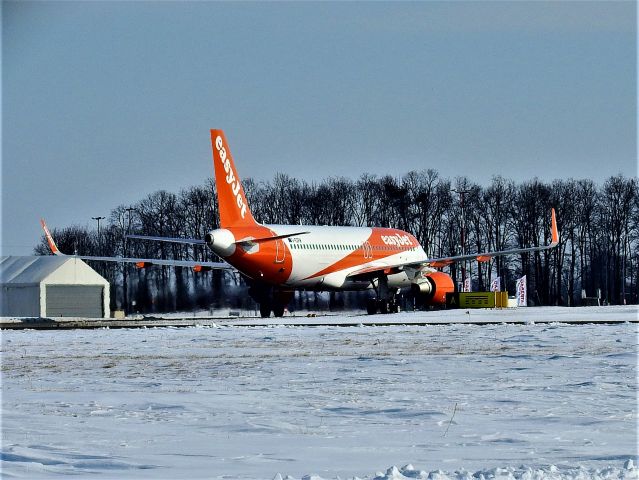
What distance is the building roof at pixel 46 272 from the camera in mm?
56562

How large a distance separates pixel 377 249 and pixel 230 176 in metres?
8.90

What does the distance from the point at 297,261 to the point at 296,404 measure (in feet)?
99.2

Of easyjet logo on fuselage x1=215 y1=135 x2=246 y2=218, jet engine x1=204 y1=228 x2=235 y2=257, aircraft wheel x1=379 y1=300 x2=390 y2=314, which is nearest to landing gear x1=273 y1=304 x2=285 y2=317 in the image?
aircraft wheel x1=379 y1=300 x2=390 y2=314

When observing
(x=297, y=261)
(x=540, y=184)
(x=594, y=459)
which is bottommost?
(x=594, y=459)

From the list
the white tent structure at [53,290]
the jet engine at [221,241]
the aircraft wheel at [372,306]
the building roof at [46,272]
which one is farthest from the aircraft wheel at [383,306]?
the building roof at [46,272]

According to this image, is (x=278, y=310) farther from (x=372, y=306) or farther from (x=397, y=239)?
(x=397, y=239)

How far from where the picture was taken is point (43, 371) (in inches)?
751

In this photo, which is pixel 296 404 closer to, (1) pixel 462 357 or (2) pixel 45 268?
(1) pixel 462 357

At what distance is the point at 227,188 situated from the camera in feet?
139

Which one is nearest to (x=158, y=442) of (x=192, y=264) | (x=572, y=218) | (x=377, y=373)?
(x=377, y=373)

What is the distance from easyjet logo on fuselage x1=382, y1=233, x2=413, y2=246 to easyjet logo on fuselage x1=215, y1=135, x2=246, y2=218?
29.6ft

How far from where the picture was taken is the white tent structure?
56.2 metres

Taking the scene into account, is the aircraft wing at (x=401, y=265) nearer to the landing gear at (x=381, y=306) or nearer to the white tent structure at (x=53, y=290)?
the landing gear at (x=381, y=306)

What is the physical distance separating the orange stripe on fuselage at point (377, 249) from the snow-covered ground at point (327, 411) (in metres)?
22.3
